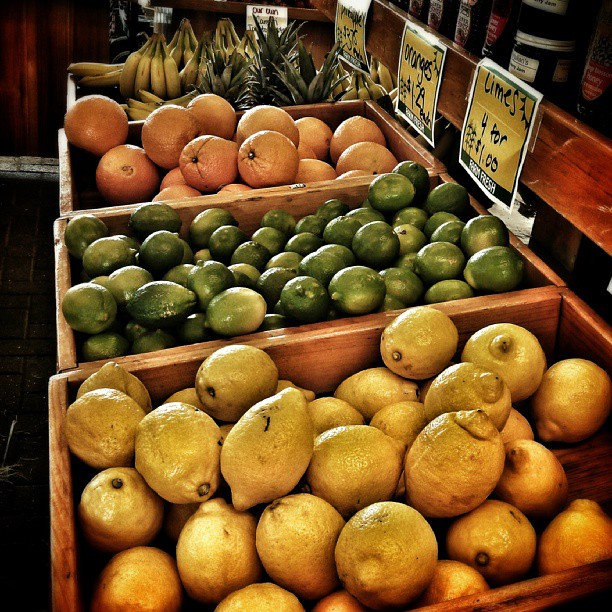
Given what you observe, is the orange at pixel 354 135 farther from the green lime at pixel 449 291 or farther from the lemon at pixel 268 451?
the lemon at pixel 268 451

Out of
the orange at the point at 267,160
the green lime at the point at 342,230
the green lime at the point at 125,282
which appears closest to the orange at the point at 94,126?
the orange at the point at 267,160

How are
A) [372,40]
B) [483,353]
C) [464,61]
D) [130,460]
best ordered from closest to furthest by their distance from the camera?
[130,460], [483,353], [464,61], [372,40]

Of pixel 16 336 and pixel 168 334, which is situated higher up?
pixel 168 334

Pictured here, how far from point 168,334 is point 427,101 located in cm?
137

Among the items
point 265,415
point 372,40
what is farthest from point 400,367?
point 372,40

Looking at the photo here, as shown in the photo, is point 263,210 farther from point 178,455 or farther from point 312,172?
point 178,455

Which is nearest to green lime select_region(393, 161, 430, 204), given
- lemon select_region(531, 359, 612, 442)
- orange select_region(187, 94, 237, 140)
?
lemon select_region(531, 359, 612, 442)

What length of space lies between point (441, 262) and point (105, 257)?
114 centimetres

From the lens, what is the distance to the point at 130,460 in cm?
150

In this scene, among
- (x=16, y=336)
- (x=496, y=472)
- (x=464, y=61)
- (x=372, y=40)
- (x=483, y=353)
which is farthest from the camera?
(x=16, y=336)

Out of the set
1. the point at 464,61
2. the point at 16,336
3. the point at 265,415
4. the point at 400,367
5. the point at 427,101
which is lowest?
the point at 16,336

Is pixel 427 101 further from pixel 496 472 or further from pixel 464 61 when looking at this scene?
pixel 496 472

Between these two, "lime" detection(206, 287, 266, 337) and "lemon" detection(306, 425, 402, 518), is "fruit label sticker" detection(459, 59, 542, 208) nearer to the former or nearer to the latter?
"lime" detection(206, 287, 266, 337)

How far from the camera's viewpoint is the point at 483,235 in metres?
2.16
